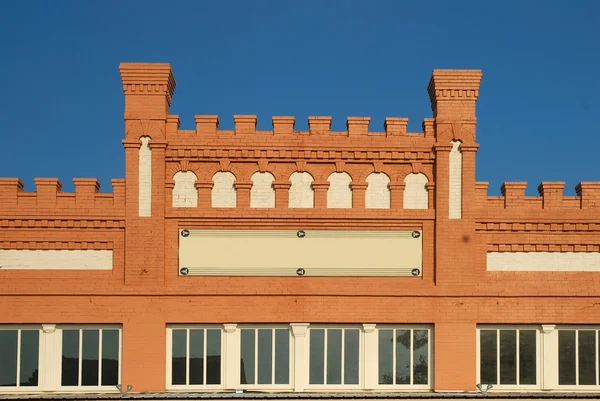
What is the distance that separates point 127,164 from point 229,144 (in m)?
2.48

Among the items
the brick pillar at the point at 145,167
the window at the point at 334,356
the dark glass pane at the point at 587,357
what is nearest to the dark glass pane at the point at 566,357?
the dark glass pane at the point at 587,357

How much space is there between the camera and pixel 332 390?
17.6 m

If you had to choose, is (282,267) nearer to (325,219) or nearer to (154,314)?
(325,219)

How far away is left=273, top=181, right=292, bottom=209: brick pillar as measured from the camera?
18.0 metres

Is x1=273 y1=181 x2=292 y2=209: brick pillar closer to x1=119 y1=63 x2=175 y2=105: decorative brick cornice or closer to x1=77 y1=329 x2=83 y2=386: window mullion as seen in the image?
x1=119 y1=63 x2=175 y2=105: decorative brick cornice

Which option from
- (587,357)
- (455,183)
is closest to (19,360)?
(455,183)

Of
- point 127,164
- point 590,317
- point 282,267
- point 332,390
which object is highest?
point 127,164

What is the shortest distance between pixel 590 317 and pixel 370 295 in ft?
17.2

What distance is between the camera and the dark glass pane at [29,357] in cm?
1766

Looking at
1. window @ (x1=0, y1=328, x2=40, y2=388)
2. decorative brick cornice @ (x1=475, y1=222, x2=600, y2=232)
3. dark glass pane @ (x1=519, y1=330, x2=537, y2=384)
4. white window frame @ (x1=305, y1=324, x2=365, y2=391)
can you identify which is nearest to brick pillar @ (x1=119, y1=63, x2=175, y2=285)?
window @ (x1=0, y1=328, x2=40, y2=388)

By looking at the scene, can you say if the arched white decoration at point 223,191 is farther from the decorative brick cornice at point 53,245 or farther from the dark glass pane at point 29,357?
the dark glass pane at point 29,357

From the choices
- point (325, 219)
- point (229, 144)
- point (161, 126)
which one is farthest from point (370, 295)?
point (161, 126)

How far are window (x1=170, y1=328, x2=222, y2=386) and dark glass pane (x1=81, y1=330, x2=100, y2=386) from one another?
178cm

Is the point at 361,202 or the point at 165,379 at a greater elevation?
the point at 361,202
